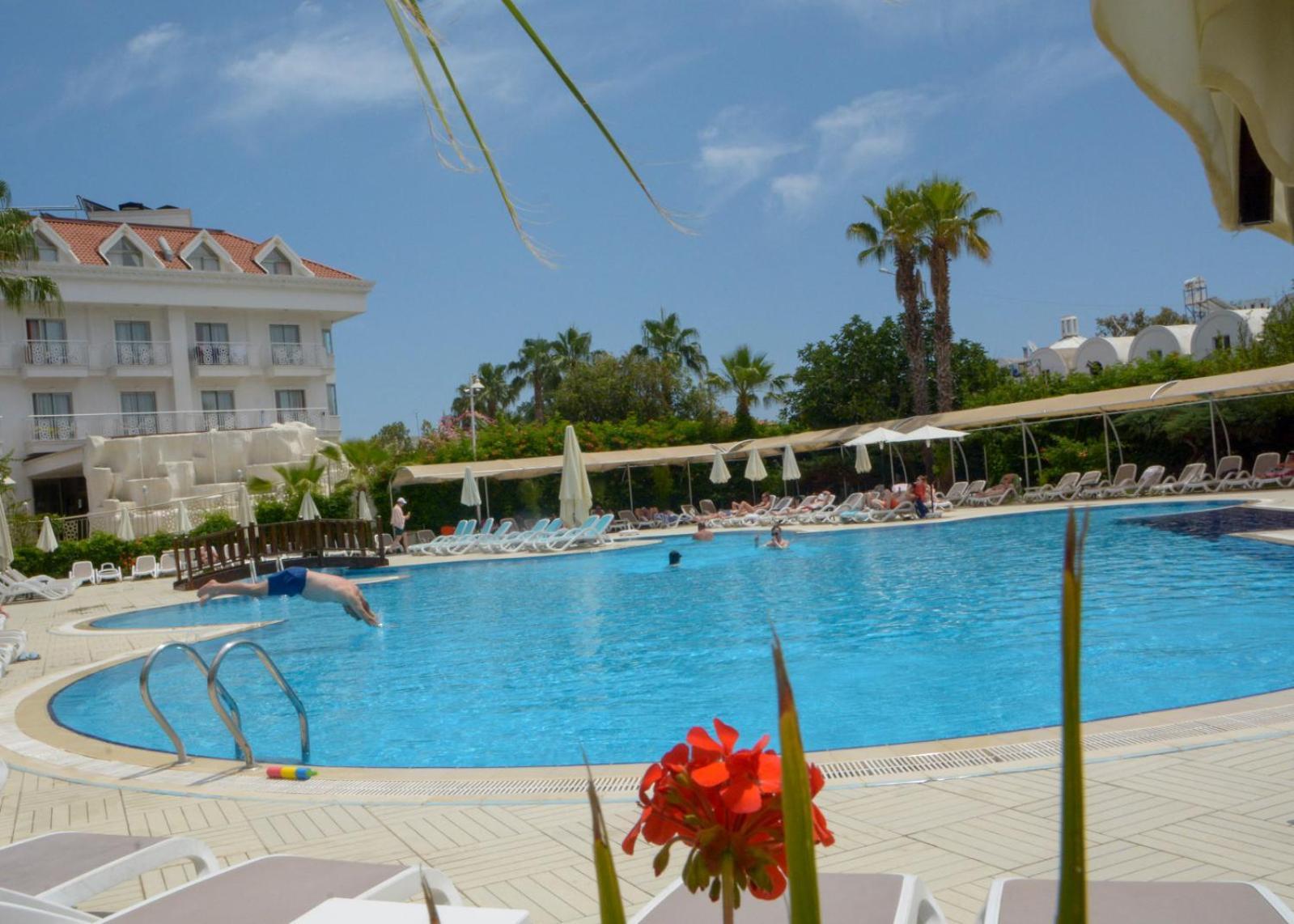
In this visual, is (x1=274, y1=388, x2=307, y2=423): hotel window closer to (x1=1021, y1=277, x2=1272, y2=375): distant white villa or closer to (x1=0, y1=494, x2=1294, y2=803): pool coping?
(x1=1021, y1=277, x2=1272, y2=375): distant white villa

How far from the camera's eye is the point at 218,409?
125 ft

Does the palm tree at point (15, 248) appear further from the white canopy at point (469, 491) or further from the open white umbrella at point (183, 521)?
the white canopy at point (469, 491)

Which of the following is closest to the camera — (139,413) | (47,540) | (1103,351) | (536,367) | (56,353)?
(47,540)

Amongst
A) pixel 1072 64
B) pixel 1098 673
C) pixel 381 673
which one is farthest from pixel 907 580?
pixel 1072 64

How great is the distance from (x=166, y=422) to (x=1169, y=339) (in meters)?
42.1

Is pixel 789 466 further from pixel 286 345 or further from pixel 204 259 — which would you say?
pixel 204 259

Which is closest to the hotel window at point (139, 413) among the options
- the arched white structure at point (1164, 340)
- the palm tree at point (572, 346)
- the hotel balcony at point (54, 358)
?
the hotel balcony at point (54, 358)

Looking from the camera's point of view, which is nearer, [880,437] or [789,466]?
[880,437]

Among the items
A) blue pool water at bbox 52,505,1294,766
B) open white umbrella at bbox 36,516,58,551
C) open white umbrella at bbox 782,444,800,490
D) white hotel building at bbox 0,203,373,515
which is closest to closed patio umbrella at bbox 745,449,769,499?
open white umbrella at bbox 782,444,800,490

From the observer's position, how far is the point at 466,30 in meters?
1.04

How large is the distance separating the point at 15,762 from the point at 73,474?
3074cm

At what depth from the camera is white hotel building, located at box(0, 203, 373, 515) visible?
110ft

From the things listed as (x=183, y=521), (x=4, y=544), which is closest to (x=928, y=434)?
(x=183, y=521)

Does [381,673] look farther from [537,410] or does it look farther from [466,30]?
[537,410]
